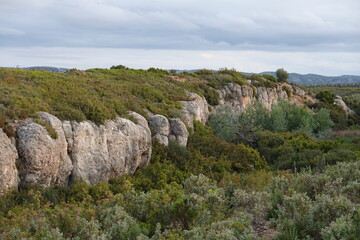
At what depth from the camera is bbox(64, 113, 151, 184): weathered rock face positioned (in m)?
14.5

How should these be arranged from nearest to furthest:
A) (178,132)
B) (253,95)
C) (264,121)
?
(178,132) < (264,121) < (253,95)

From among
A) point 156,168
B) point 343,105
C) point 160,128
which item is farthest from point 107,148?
point 343,105

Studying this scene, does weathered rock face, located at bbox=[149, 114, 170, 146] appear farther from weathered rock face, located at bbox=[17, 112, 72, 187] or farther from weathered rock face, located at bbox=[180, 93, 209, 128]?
weathered rock face, located at bbox=[17, 112, 72, 187]

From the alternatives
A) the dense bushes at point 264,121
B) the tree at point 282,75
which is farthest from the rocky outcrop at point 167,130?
the tree at point 282,75

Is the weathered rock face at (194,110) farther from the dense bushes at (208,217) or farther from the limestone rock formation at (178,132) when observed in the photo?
the dense bushes at (208,217)

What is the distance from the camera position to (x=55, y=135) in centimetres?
1352

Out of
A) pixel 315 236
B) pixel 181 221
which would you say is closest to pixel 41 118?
pixel 181 221

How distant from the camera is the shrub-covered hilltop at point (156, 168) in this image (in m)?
6.75

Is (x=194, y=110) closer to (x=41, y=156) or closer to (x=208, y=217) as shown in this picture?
(x=41, y=156)

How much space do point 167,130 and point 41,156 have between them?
8600 mm

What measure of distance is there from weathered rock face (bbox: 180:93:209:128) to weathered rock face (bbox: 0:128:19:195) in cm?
1269

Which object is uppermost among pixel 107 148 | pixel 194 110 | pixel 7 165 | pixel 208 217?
pixel 194 110

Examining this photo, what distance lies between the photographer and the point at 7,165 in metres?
11.4

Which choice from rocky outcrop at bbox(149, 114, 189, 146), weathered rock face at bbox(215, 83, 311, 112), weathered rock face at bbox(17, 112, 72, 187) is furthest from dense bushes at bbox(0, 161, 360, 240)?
weathered rock face at bbox(215, 83, 311, 112)
